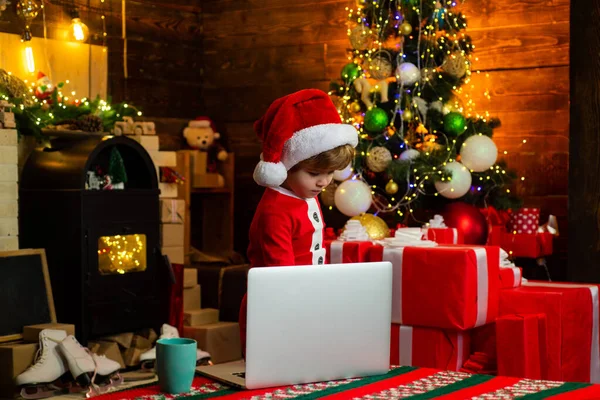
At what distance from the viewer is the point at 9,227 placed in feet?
13.6

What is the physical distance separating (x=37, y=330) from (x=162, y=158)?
136 centimetres

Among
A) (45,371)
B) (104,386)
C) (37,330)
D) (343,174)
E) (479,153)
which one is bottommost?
(104,386)

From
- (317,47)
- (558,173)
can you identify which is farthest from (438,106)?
(317,47)

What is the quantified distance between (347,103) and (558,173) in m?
1.18

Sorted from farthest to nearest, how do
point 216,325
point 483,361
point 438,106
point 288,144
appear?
point 216,325, point 438,106, point 483,361, point 288,144

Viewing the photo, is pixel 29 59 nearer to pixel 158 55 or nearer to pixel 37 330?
pixel 158 55

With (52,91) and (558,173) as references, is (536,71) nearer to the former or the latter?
(558,173)

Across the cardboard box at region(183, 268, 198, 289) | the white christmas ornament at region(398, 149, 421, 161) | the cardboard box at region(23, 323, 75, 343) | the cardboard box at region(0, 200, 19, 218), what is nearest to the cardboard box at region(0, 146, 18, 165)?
the cardboard box at region(0, 200, 19, 218)

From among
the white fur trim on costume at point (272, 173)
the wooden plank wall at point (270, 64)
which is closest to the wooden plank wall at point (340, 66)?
the wooden plank wall at point (270, 64)

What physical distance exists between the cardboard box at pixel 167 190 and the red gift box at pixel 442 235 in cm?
161

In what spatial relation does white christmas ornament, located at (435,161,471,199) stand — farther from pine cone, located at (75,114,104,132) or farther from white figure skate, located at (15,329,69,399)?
white figure skate, located at (15,329,69,399)

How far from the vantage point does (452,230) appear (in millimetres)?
4145

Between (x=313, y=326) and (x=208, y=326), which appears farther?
(x=208, y=326)

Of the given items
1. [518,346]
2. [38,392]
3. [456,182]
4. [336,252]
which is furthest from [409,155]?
[38,392]
